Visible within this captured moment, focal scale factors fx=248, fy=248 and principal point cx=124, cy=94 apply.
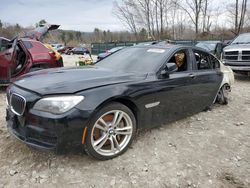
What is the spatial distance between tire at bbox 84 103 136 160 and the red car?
14.8ft

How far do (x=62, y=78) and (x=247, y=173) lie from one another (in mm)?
2530

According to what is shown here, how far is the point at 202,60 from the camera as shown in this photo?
4902 mm

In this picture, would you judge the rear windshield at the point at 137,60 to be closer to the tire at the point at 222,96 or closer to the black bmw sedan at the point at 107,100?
the black bmw sedan at the point at 107,100

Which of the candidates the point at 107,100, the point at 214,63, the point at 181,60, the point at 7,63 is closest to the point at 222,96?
the point at 214,63

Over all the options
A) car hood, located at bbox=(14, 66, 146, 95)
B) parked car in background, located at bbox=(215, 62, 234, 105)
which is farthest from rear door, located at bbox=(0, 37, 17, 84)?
parked car in background, located at bbox=(215, 62, 234, 105)

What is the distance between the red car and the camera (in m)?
6.81

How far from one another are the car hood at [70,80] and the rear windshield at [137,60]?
280mm

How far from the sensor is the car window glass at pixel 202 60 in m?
4.65

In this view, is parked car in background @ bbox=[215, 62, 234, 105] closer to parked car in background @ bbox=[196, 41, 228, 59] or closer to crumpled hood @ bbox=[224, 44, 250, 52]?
crumpled hood @ bbox=[224, 44, 250, 52]

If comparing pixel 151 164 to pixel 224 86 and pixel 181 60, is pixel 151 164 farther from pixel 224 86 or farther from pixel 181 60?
pixel 224 86

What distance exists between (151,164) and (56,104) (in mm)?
1384

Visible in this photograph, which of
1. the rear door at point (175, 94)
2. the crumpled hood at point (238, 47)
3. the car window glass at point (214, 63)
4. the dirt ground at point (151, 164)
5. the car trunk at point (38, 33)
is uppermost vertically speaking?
the car trunk at point (38, 33)

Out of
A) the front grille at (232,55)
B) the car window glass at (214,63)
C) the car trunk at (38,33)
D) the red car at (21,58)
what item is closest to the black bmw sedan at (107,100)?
the car window glass at (214,63)

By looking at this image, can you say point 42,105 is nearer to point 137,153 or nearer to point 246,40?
point 137,153
